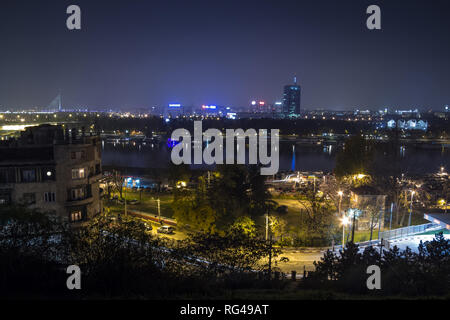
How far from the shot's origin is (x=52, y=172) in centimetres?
828

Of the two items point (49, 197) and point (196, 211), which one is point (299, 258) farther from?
point (49, 197)

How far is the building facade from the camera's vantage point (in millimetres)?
7930

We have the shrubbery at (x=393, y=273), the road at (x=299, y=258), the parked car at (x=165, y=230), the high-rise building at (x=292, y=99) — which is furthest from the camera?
the high-rise building at (x=292, y=99)

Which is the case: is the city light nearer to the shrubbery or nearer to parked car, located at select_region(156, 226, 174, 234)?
the shrubbery

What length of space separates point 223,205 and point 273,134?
108ft

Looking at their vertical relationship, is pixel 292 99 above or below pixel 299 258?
above

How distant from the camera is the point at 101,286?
392cm

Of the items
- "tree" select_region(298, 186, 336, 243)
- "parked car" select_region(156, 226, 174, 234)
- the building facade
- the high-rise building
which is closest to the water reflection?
"tree" select_region(298, 186, 336, 243)

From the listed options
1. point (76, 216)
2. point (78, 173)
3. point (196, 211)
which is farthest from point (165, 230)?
point (78, 173)

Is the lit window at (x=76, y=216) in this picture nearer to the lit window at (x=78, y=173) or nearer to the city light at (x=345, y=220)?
the lit window at (x=78, y=173)

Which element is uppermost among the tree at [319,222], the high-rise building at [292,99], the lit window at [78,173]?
the high-rise building at [292,99]

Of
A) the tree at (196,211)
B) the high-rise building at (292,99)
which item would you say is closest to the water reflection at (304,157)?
the tree at (196,211)

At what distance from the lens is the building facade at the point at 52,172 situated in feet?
26.0
